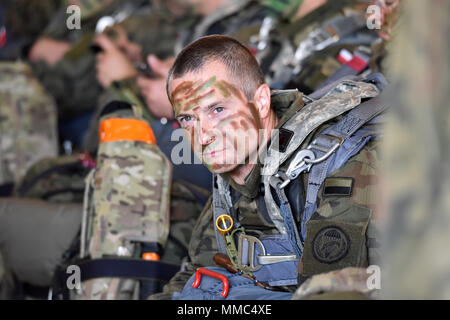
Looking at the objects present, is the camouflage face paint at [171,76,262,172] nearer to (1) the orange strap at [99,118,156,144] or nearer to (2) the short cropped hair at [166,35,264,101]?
(2) the short cropped hair at [166,35,264,101]

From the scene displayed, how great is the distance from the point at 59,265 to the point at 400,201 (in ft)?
4.69

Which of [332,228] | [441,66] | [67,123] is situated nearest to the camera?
[441,66]

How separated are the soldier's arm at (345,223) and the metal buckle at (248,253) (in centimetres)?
16

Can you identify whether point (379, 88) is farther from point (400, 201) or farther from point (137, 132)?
point (400, 201)

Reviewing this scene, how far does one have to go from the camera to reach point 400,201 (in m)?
0.49

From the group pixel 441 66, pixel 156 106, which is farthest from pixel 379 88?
pixel 156 106

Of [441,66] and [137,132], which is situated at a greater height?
[137,132]

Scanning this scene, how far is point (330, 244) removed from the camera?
3.57ft

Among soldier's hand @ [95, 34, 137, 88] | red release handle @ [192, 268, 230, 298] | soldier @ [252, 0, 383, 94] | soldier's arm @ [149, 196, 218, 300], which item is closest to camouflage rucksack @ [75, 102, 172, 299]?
soldier's arm @ [149, 196, 218, 300]

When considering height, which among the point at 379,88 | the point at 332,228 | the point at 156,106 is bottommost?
the point at 332,228

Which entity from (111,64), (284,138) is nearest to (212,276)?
(284,138)

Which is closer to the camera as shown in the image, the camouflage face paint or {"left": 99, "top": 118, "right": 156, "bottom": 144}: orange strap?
the camouflage face paint

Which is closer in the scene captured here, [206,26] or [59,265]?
[59,265]

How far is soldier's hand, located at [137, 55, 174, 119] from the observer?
226 cm
